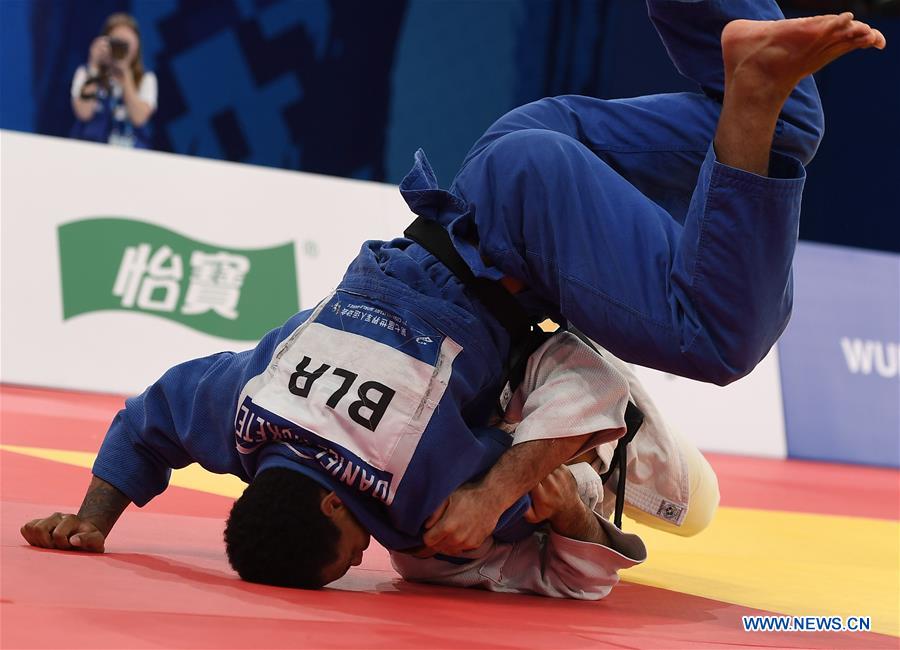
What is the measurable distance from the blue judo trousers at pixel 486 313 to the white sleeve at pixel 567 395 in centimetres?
8

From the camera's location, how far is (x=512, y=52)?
41.3 ft

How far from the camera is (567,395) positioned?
104 inches

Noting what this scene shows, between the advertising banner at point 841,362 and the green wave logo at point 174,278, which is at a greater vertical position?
the green wave logo at point 174,278

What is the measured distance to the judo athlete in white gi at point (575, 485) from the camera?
265cm

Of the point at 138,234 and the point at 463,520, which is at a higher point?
the point at 463,520

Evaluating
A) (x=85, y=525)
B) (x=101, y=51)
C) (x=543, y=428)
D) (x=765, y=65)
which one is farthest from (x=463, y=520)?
(x=101, y=51)

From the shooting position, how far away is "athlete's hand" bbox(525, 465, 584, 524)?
2.69 m

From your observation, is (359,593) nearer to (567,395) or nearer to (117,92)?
(567,395)

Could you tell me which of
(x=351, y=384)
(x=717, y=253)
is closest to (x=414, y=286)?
(x=351, y=384)

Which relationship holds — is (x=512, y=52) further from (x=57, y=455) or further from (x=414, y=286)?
(x=414, y=286)

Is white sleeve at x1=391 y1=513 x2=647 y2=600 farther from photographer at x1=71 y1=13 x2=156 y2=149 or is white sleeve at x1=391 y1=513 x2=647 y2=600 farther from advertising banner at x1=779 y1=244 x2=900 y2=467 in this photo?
photographer at x1=71 y1=13 x2=156 y2=149

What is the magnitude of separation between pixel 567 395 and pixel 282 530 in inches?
27.3

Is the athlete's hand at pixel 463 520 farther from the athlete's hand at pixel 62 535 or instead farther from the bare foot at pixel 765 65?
the bare foot at pixel 765 65

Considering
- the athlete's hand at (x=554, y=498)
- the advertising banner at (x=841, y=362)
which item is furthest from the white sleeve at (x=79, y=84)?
the athlete's hand at (x=554, y=498)
